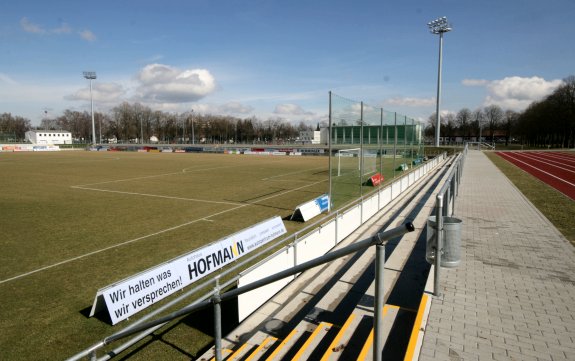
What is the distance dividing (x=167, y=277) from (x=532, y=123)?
96.0 m

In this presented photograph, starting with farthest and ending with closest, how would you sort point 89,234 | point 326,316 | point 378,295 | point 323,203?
point 323,203, point 89,234, point 326,316, point 378,295

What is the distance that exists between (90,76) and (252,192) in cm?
8460

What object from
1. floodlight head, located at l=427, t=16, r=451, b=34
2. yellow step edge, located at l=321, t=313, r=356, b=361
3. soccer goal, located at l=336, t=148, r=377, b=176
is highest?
floodlight head, located at l=427, t=16, r=451, b=34

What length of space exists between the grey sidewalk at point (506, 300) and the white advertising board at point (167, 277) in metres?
4.61

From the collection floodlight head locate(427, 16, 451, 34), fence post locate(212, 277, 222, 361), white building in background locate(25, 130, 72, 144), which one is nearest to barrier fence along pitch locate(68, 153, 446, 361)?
fence post locate(212, 277, 222, 361)

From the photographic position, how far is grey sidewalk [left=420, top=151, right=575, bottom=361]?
392 centimetres

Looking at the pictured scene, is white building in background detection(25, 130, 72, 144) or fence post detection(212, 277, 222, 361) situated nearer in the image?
fence post detection(212, 277, 222, 361)

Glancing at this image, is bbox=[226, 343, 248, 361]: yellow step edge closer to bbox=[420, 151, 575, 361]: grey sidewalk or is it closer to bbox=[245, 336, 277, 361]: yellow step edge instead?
bbox=[245, 336, 277, 361]: yellow step edge

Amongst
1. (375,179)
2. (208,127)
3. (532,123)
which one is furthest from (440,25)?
(208,127)

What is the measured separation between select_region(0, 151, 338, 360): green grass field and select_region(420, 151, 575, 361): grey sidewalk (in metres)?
3.82

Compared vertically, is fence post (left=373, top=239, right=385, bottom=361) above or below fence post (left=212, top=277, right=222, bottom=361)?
above

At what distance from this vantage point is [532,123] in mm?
80938

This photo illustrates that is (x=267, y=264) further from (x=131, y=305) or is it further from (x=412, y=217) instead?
(x=412, y=217)

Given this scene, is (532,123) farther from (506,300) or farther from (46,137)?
(46,137)
